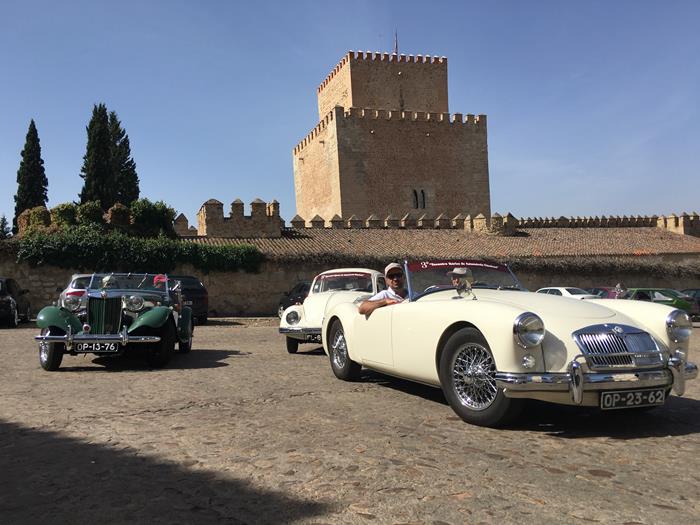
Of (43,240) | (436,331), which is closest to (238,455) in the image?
(436,331)

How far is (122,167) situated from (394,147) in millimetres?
23212

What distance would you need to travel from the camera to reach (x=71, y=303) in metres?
8.70

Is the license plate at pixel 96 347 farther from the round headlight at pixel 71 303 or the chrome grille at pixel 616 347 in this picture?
the chrome grille at pixel 616 347

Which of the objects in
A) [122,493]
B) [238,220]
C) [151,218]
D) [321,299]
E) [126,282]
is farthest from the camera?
[238,220]

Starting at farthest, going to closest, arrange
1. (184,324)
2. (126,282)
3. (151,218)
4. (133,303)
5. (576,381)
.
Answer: (151,218)
(184,324)
(126,282)
(133,303)
(576,381)

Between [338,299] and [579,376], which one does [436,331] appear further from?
[338,299]

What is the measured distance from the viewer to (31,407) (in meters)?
5.50

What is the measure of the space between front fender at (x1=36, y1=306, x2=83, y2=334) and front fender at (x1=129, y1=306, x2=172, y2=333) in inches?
28.9

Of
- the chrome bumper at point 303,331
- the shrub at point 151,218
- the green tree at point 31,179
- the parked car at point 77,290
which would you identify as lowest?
the chrome bumper at point 303,331

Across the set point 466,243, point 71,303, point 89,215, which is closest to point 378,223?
point 466,243

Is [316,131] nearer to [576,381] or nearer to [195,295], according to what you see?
[195,295]

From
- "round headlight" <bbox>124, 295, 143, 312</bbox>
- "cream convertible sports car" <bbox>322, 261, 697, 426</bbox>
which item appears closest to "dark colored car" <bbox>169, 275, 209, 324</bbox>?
"round headlight" <bbox>124, 295, 143, 312</bbox>

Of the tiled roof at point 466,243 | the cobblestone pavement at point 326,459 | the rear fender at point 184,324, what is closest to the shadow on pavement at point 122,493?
the cobblestone pavement at point 326,459

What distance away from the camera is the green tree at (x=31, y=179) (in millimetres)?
41812
